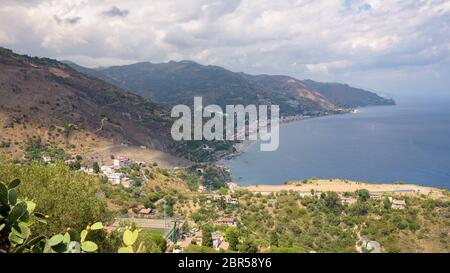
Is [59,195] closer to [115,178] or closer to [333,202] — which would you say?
[333,202]

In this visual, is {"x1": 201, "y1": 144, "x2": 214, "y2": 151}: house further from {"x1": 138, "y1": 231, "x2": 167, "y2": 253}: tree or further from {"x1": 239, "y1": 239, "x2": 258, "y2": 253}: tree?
{"x1": 138, "y1": 231, "x2": 167, "y2": 253}: tree

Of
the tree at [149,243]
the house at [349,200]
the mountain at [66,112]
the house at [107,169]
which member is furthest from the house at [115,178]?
the tree at [149,243]

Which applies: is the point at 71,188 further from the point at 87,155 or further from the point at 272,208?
the point at 87,155

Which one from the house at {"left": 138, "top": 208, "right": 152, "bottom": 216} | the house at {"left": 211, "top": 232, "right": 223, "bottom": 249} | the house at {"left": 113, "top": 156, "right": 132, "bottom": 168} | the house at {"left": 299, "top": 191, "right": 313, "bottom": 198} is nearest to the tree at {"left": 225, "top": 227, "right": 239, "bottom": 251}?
the house at {"left": 211, "top": 232, "right": 223, "bottom": 249}

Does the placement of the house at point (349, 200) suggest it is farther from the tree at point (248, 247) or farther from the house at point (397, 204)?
the tree at point (248, 247)

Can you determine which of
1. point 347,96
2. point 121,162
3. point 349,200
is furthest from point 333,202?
point 347,96

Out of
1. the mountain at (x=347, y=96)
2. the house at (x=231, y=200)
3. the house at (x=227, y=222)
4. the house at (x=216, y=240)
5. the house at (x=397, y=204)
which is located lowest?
the house at (x=227, y=222)
